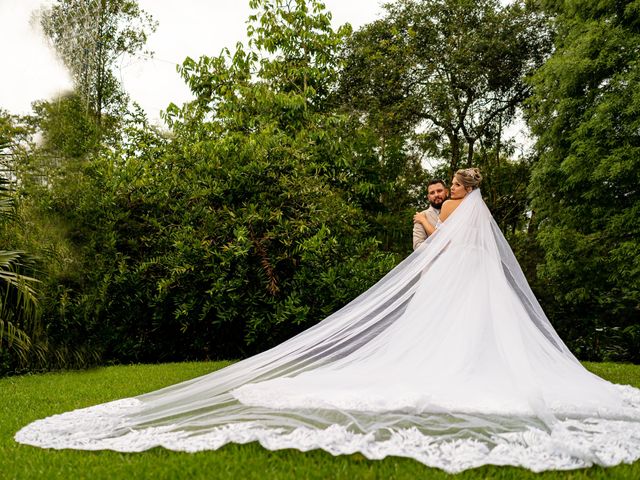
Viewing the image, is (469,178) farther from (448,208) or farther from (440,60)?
(440,60)

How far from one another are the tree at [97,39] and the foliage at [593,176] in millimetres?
9552

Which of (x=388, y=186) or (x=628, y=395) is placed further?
(x=388, y=186)

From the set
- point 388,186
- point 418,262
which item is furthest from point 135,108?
point 418,262

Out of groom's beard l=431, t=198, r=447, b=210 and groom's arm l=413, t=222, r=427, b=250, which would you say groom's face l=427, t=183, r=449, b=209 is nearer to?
groom's beard l=431, t=198, r=447, b=210

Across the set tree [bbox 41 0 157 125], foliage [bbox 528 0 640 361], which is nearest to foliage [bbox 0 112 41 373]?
tree [bbox 41 0 157 125]

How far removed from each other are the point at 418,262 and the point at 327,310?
3791mm

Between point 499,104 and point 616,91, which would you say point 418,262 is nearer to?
point 616,91

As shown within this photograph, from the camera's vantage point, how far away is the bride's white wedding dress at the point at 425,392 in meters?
3.10

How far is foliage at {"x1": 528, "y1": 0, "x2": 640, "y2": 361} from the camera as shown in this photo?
11414mm

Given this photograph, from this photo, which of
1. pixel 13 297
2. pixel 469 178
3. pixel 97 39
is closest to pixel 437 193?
pixel 469 178

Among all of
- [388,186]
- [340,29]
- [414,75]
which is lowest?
[388,186]

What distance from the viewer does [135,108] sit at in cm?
1076

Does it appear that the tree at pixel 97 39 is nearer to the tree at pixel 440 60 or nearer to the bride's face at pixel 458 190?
the tree at pixel 440 60

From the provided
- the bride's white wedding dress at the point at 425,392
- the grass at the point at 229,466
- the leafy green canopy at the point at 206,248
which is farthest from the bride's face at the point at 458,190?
the leafy green canopy at the point at 206,248
